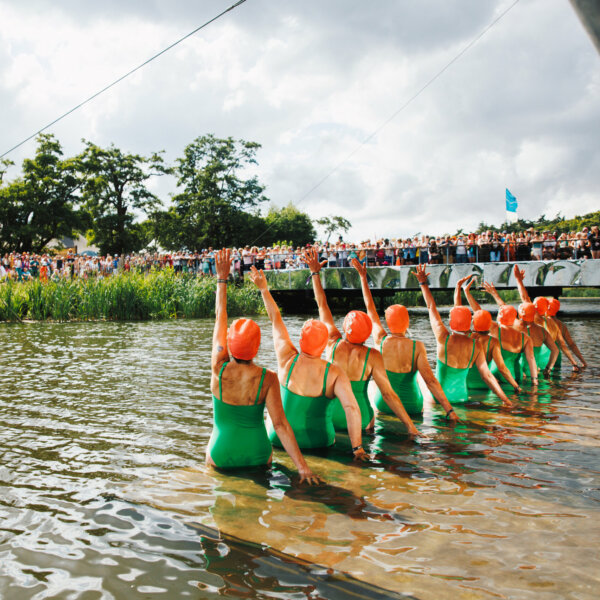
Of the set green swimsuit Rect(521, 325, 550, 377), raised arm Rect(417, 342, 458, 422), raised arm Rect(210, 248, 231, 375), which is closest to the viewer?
raised arm Rect(210, 248, 231, 375)

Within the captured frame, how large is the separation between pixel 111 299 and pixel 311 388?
64.3ft

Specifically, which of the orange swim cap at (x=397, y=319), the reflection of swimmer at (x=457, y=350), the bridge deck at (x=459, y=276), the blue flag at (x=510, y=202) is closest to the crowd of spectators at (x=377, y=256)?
the bridge deck at (x=459, y=276)

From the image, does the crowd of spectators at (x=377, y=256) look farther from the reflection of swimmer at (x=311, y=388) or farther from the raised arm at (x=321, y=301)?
the reflection of swimmer at (x=311, y=388)

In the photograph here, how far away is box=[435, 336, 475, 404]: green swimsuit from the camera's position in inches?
307

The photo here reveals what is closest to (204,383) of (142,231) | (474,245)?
(474,245)

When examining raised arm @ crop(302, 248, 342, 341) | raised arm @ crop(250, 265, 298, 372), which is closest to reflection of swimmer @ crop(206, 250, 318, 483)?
raised arm @ crop(250, 265, 298, 372)

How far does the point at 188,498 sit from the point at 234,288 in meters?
24.1

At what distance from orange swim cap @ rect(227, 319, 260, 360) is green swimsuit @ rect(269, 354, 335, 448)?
818 millimetres

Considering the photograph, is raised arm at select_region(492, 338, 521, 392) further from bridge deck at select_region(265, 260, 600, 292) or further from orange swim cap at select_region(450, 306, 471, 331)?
bridge deck at select_region(265, 260, 600, 292)

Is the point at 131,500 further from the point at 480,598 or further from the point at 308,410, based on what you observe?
the point at 480,598

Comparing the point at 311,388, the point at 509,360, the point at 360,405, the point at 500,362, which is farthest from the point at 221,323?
the point at 509,360

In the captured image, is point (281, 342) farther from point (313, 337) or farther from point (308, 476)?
point (308, 476)

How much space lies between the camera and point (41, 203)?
155 feet

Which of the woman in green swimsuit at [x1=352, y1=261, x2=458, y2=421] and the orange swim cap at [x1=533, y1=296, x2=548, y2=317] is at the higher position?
the orange swim cap at [x1=533, y1=296, x2=548, y2=317]
